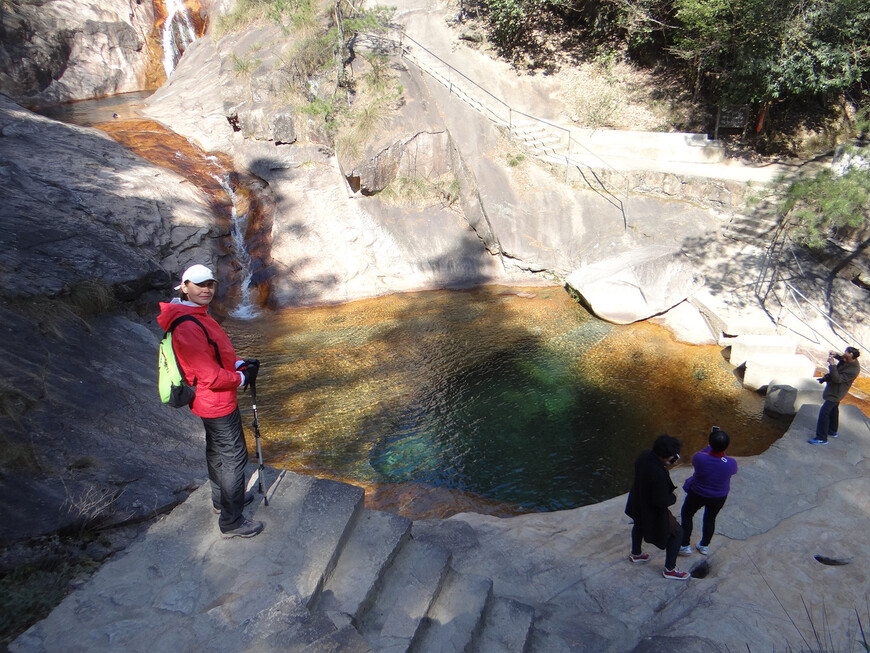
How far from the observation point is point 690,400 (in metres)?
8.79

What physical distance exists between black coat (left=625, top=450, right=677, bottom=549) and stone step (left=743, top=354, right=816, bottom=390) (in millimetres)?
5961

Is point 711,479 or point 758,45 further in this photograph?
point 758,45

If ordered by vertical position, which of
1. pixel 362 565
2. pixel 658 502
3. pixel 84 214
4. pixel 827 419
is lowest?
pixel 827 419

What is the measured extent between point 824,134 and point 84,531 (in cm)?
1633

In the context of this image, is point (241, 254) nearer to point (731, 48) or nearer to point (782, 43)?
point (731, 48)

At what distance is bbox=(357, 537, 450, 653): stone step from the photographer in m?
3.23

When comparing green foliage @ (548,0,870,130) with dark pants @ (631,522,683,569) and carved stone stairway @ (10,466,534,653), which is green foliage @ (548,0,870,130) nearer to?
dark pants @ (631,522,683,569)

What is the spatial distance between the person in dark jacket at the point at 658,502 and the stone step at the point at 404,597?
168cm

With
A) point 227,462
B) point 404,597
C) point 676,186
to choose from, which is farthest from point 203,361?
point 676,186

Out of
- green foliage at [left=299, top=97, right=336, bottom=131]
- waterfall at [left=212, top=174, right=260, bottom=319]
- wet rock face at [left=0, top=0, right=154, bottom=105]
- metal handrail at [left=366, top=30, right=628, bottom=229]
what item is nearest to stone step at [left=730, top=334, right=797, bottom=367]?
metal handrail at [left=366, top=30, right=628, bottom=229]

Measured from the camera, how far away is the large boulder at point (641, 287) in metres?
11.2

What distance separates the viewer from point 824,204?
988 cm

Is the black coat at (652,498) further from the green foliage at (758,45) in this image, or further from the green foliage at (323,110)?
the green foliage at (323,110)

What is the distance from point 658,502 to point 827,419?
414cm
